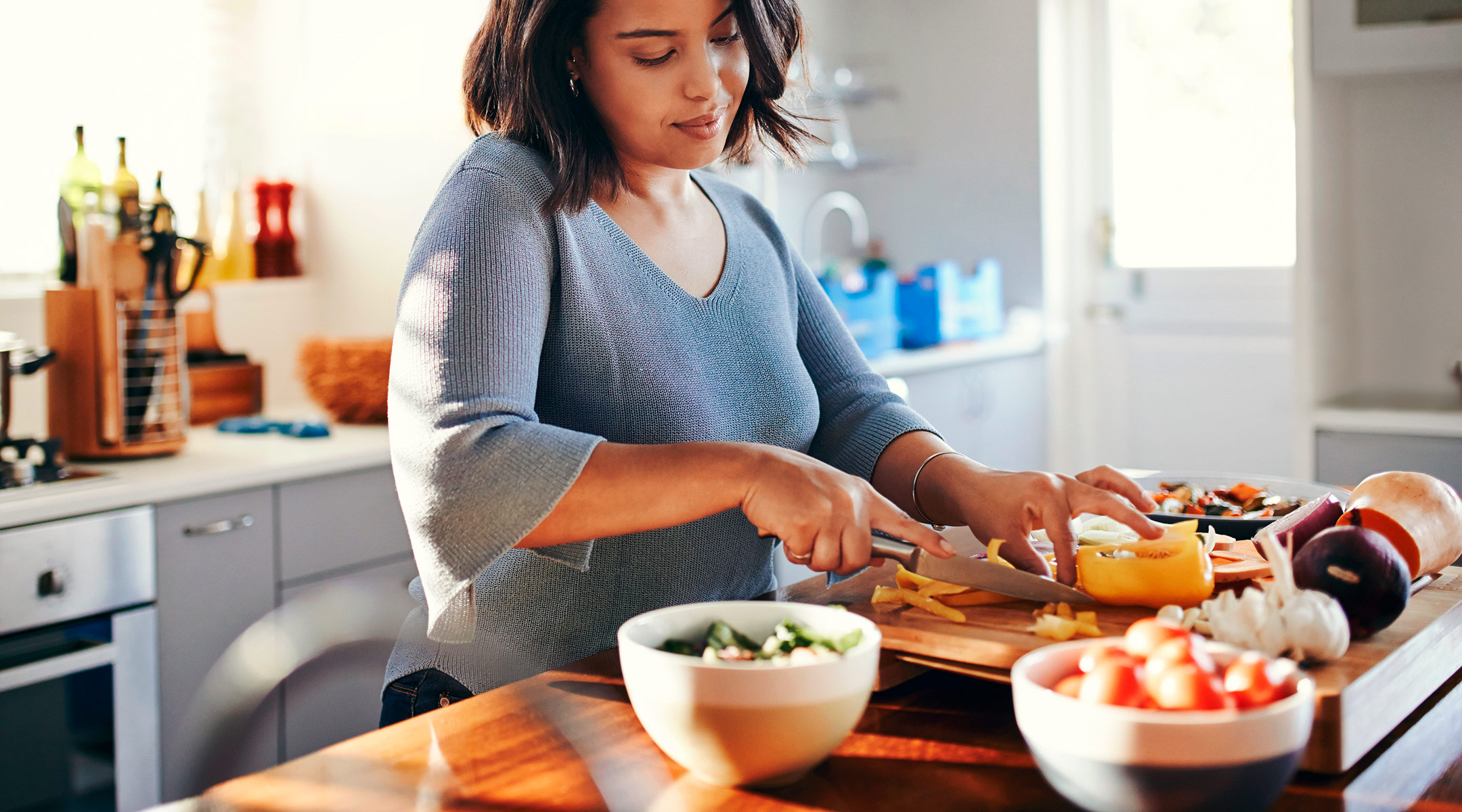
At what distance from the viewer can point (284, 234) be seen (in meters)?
2.93

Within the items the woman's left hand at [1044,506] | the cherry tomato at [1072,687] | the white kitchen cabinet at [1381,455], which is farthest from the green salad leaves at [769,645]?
the white kitchen cabinet at [1381,455]

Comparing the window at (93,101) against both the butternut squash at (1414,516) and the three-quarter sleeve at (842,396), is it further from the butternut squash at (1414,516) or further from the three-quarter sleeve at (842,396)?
the butternut squash at (1414,516)

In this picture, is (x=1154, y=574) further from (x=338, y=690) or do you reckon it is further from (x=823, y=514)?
(x=338, y=690)

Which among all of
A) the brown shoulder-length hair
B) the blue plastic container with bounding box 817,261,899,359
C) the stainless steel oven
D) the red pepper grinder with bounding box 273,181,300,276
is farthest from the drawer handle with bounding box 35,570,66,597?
the blue plastic container with bounding box 817,261,899,359

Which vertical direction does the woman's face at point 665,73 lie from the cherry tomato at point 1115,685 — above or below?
above

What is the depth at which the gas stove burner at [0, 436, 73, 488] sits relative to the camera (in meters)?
1.77

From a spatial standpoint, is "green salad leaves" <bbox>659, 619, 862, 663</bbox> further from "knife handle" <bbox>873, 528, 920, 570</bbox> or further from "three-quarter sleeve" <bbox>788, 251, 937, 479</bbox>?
"three-quarter sleeve" <bbox>788, 251, 937, 479</bbox>

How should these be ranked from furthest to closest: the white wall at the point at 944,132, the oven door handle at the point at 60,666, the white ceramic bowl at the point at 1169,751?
the white wall at the point at 944,132
the oven door handle at the point at 60,666
the white ceramic bowl at the point at 1169,751

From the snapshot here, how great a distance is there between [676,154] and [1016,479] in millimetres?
436

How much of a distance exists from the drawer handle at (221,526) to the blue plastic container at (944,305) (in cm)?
205

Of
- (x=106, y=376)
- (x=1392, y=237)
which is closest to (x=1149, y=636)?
(x=106, y=376)

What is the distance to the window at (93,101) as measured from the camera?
8.18ft

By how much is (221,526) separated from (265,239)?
1.20 meters

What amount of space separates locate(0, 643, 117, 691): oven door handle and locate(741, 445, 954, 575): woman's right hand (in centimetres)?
129
